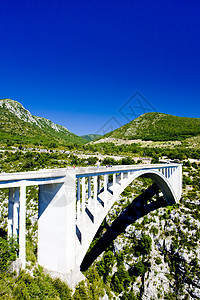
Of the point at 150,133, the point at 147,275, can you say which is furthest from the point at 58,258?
the point at 150,133

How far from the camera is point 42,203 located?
11289 mm

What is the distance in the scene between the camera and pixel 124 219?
26.3m

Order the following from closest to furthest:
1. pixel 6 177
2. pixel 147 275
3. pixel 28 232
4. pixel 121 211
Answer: pixel 6 177, pixel 147 275, pixel 28 232, pixel 121 211

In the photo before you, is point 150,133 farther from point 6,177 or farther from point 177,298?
point 6,177

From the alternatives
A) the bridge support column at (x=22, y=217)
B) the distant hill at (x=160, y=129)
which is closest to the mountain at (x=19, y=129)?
the distant hill at (x=160, y=129)

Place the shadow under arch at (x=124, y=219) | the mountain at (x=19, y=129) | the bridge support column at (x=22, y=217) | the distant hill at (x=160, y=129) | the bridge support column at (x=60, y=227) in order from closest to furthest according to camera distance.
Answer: the bridge support column at (x=22, y=217) → the bridge support column at (x=60, y=227) → the shadow under arch at (x=124, y=219) → the mountain at (x=19, y=129) → the distant hill at (x=160, y=129)

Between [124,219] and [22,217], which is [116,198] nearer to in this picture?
[22,217]

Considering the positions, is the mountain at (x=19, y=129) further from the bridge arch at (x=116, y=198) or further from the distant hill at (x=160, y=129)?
the bridge arch at (x=116, y=198)

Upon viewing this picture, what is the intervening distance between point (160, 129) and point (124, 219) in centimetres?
7102

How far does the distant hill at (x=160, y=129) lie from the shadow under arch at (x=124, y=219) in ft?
175

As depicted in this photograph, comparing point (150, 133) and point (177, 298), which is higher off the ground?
point (150, 133)

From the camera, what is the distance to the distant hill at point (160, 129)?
258 feet

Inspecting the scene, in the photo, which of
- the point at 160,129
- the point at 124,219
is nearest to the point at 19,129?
the point at 160,129

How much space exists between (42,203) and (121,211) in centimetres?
1876
